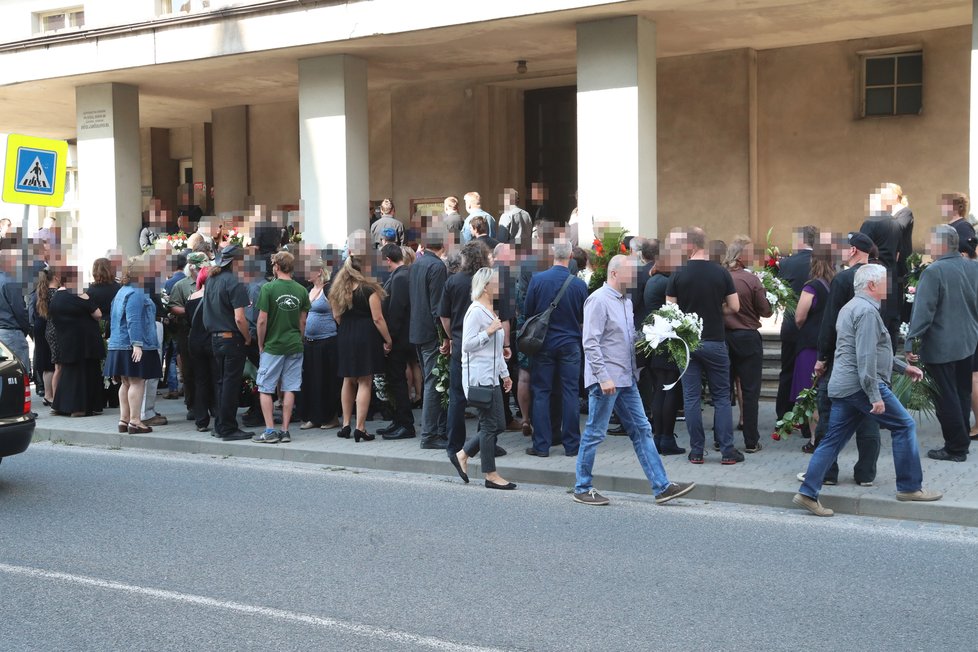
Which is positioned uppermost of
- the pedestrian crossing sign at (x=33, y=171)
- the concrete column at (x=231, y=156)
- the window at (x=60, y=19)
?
the window at (x=60, y=19)

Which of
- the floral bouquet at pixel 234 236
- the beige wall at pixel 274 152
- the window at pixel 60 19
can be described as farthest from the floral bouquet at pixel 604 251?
the window at pixel 60 19

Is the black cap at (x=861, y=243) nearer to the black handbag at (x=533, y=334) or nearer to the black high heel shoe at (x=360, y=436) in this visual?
the black handbag at (x=533, y=334)

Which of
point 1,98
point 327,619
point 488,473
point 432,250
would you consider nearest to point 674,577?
point 327,619

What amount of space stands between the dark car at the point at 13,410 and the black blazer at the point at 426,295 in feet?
12.0

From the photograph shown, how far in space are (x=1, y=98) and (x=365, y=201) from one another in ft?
28.7

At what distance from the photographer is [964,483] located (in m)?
8.60

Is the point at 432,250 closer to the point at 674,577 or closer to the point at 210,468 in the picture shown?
the point at 210,468

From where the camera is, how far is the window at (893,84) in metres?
17.0

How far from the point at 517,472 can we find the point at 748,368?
2.41 m

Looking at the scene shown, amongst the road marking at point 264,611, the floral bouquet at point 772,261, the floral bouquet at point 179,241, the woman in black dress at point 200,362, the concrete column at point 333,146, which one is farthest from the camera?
the concrete column at point 333,146

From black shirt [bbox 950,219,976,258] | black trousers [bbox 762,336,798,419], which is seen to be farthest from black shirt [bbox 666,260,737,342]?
black shirt [bbox 950,219,976,258]

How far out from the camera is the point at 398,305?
11344 millimetres

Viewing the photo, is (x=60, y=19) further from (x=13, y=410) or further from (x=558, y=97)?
(x=13, y=410)

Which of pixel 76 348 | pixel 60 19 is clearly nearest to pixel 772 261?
pixel 76 348
